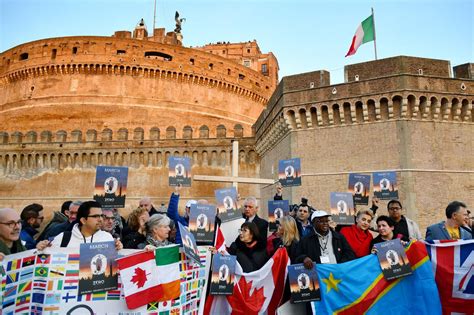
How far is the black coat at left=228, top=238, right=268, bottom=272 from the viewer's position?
4.38 m

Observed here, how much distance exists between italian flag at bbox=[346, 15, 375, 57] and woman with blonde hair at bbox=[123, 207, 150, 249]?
11710 mm

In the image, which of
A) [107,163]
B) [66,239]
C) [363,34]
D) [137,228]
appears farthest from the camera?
[107,163]

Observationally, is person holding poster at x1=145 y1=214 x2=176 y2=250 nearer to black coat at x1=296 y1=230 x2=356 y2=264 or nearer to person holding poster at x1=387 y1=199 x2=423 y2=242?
black coat at x1=296 y1=230 x2=356 y2=264

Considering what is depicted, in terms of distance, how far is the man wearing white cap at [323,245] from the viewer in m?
4.39

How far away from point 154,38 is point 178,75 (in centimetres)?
1080

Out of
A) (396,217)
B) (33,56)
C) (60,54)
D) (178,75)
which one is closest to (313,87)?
(396,217)

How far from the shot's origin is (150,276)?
12.0ft

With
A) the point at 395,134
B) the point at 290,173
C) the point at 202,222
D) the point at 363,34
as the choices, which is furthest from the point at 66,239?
the point at 363,34

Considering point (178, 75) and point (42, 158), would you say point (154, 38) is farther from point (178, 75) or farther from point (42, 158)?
point (42, 158)

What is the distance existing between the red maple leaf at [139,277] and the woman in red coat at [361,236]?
2.89m

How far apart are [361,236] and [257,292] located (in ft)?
5.84

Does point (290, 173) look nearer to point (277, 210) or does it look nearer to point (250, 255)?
point (277, 210)

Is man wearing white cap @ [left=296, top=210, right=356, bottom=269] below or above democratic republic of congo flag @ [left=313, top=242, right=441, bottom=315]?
above

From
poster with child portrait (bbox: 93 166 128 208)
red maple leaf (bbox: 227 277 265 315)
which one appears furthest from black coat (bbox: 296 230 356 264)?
poster with child portrait (bbox: 93 166 128 208)
